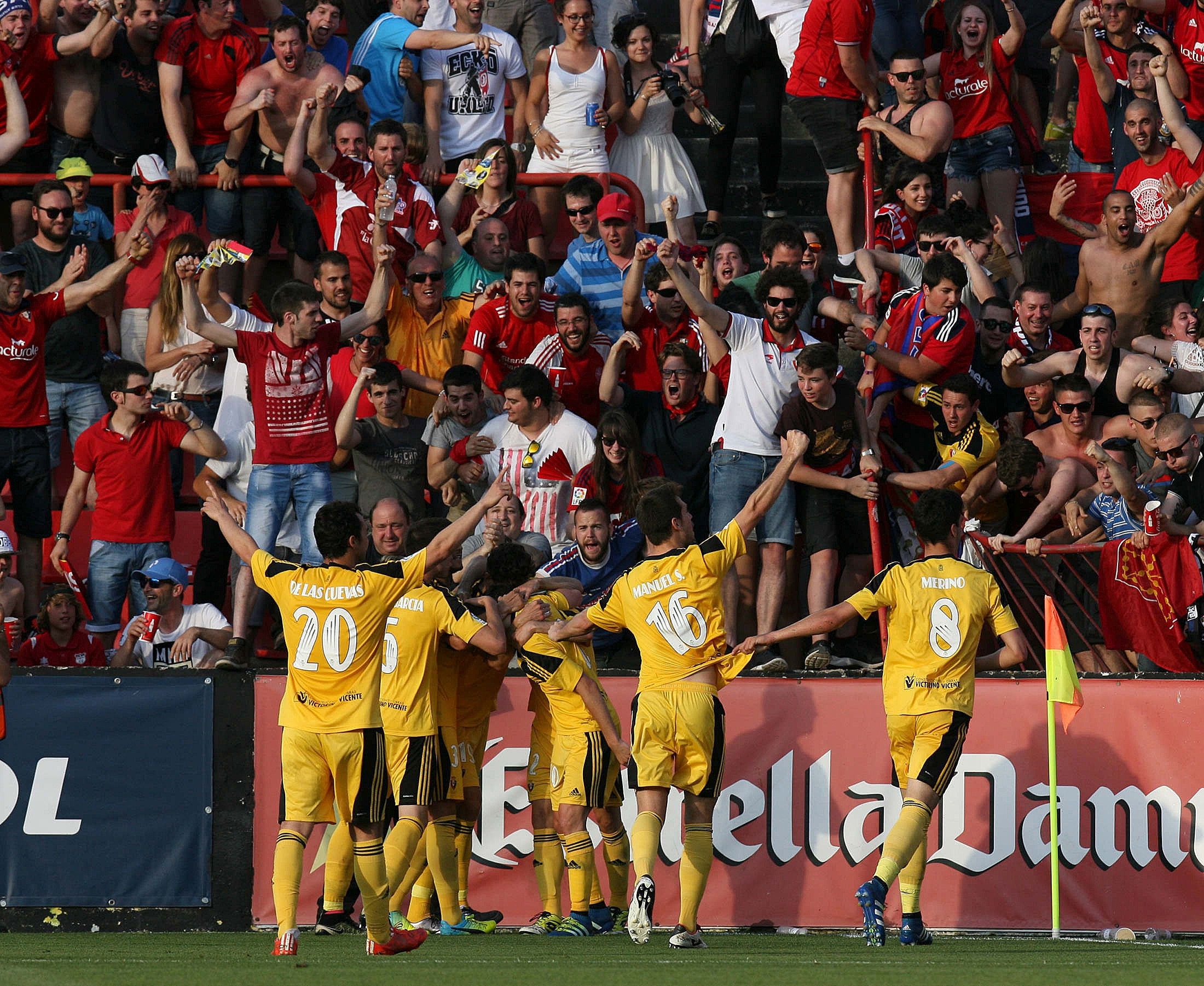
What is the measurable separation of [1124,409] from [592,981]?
642 centimetres

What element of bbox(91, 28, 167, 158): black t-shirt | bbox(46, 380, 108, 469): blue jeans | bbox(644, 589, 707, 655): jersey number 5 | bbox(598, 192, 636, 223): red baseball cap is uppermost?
bbox(91, 28, 167, 158): black t-shirt

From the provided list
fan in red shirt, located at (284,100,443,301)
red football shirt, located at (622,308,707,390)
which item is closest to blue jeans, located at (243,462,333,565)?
fan in red shirt, located at (284,100,443,301)

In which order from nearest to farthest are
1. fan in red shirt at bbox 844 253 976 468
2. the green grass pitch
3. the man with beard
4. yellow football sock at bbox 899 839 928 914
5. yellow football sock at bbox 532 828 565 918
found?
the green grass pitch < yellow football sock at bbox 899 839 928 914 < yellow football sock at bbox 532 828 565 918 < fan in red shirt at bbox 844 253 976 468 < the man with beard

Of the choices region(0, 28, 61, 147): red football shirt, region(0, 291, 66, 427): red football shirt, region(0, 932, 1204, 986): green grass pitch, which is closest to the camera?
region(0, 932, 1204, 986): green grass pitch

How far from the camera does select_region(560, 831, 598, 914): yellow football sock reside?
337 inches

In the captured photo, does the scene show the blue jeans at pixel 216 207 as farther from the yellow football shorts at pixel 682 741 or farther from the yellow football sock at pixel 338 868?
the yellow football shorts at pixel 682 741

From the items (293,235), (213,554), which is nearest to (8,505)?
(213,554)

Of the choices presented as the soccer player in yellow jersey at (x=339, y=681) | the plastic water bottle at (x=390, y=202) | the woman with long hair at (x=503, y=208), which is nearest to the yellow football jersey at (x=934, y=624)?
the soccer player in yellow jersey at (x=339, y=681)

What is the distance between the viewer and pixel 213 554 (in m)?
11.1

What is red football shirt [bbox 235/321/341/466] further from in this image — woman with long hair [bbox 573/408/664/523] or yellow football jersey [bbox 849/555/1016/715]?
yellow football jersey [bbox 849/555/1016/715]

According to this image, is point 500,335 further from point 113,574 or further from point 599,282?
point 113,574

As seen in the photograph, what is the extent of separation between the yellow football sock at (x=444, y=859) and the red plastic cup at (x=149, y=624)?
8.07ft

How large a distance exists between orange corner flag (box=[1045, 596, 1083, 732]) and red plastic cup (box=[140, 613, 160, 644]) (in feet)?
17.1

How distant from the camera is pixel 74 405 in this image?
454 inches
